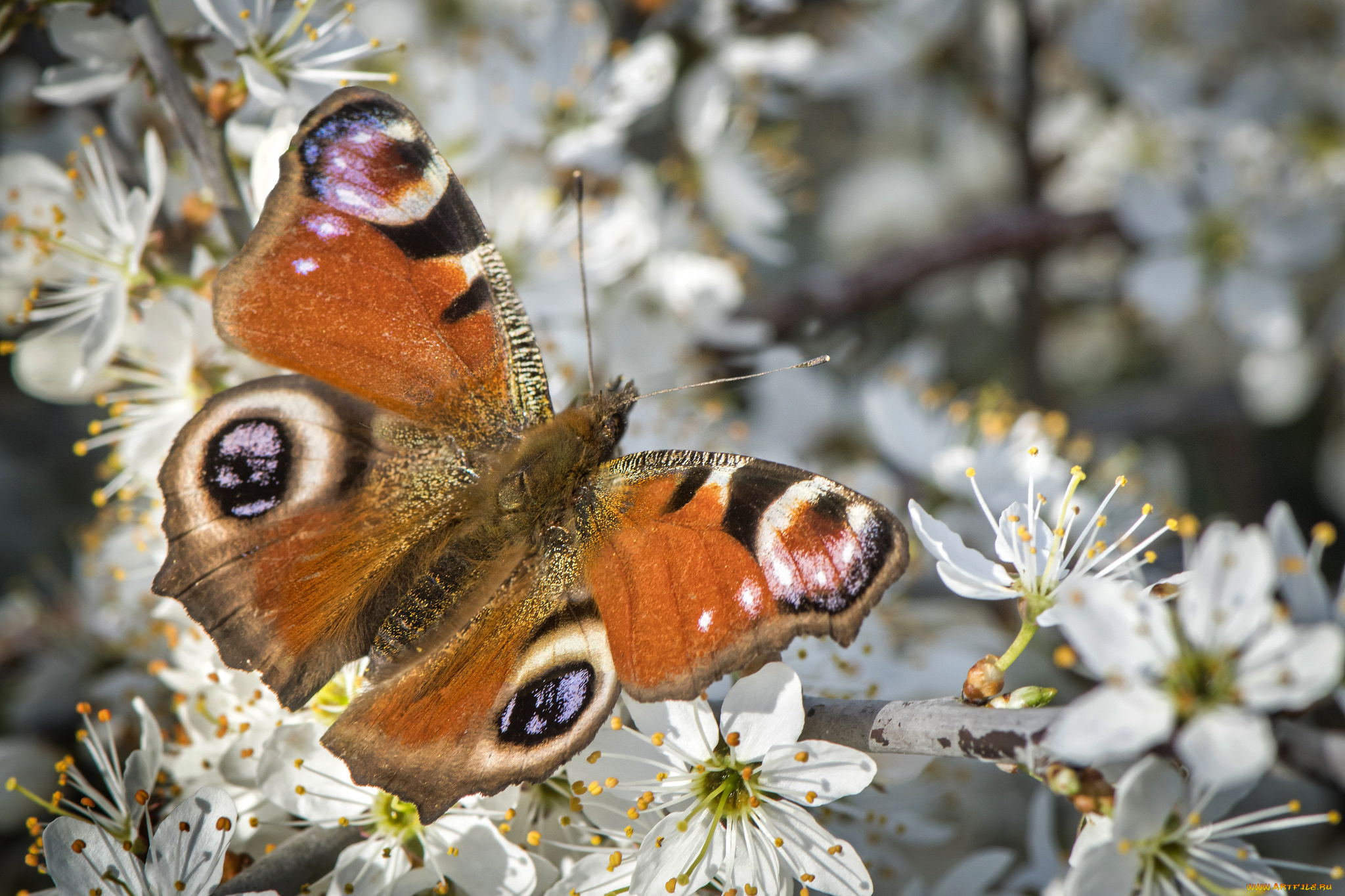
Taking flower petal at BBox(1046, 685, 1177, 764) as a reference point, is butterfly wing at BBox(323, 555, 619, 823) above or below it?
below

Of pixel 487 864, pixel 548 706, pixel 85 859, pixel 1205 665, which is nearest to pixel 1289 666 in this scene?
pixel 1205 665

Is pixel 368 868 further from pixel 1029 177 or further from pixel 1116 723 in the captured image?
pixel 1029 177

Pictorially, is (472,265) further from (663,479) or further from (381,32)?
(381,32)

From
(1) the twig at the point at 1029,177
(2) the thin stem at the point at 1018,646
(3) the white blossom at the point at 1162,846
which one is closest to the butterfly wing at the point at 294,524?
(2) the thin stem at the point at 1018,646

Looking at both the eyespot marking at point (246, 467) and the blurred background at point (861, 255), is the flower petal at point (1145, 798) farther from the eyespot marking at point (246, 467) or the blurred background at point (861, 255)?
the eyespot marking at point (246, 467)

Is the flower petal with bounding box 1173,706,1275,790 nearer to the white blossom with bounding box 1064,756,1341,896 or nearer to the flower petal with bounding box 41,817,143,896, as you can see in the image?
the white blossom with bounding box 1064,756,1341,896

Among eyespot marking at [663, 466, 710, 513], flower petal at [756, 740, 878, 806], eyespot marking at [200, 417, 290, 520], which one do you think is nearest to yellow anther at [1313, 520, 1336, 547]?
flower petal at [756, 740, 878, 806]

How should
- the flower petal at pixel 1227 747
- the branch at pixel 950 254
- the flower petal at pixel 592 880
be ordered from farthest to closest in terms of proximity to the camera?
the branch at pixel 950 254
the flower petal at pixel 592 880
the flower petal at pixel 1227 747
